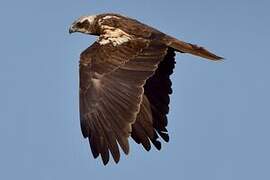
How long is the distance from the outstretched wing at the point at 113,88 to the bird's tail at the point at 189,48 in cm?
25

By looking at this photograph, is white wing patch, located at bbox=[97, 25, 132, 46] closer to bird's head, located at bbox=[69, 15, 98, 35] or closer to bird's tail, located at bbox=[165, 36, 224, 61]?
bird's tail, located at bbox=[165, 36, 224, 61]

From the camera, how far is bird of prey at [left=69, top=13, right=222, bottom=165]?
47.6 feet

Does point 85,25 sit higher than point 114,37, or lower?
higher

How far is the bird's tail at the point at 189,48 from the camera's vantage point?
1542 cm

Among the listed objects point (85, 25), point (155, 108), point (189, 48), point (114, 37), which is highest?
point (85, 25)

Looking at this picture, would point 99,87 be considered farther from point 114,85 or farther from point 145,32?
point 145,32

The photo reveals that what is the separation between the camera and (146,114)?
15.8m

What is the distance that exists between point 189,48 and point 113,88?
138cm

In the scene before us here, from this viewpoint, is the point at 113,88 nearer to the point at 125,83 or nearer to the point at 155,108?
the point at 125,83

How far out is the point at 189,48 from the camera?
15.5m

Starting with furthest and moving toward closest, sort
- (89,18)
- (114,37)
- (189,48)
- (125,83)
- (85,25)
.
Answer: (85,25)
(89,18)
(114,37)
(189,48)
(125,83)

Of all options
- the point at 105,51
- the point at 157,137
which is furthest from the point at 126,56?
the point at 157,137

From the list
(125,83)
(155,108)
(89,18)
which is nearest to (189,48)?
(155,108)

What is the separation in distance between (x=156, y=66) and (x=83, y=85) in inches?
42.2
